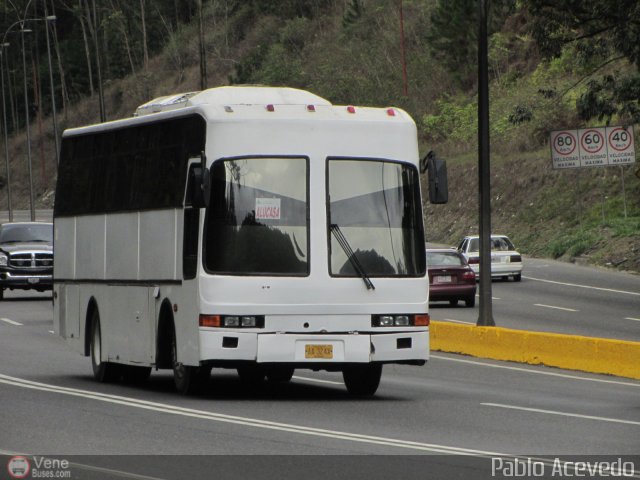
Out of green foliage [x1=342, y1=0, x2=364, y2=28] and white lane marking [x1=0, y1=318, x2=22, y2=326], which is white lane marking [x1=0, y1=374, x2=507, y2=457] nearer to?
white lane marking [x1=0, y1=318, x2=22, y2=326]

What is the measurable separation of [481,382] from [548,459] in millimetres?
9266

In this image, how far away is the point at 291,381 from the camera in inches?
768

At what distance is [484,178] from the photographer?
26.5m

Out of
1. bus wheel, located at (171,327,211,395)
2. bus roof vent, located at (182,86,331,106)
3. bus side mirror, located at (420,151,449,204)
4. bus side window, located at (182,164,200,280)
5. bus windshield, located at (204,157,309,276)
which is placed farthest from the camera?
bus roof vent, located at (182,86,331,106)

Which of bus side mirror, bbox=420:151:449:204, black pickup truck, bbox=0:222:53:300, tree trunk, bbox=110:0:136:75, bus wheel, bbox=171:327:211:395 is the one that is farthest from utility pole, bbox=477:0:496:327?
tree trunk, bbox=110:0:136:75

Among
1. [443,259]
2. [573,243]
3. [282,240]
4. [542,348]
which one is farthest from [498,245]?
[282,240]

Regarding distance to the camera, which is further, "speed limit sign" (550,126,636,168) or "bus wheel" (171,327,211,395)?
"speed limit sign" (550,126,636,168)

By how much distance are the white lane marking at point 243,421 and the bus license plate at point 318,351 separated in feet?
4.96

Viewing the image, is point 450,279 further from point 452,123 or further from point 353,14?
point 353,14

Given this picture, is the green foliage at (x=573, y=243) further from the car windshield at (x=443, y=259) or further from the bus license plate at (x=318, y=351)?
the bus license plate at (x=318, y=351)

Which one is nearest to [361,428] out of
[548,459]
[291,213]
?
[548,459]

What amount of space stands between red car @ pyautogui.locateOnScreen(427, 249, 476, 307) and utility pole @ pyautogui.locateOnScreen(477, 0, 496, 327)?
11098 mm

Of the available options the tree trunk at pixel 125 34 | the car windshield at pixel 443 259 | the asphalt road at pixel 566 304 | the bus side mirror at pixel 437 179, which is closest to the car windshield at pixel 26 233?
the car windshield at pixel 443 259

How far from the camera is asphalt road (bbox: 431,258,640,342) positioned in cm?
3291
